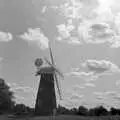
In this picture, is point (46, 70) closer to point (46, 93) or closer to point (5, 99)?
point (46, 93)

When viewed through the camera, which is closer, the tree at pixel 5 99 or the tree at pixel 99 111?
the tree at pixel 5 99

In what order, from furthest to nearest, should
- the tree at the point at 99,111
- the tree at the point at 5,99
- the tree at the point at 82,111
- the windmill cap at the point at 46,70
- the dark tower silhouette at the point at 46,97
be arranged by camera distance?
the tree at the point at 99,111, the tree at the point at 82,111, the tree at the point at 5,99, the windmill cap at the point at 46,70, the dark tower silhouette at the point at 46,97

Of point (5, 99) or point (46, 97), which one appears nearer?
point (46, 97)

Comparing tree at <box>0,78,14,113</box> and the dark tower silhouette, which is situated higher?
tree at <box>0,78,14,113</box>

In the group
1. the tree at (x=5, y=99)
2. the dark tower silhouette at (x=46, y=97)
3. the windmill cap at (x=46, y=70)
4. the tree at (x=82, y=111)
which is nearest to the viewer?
the dark tower silhouette at (x=46, y=97)

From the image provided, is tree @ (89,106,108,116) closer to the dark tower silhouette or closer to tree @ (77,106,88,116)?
tree @ (77,106,88,116)

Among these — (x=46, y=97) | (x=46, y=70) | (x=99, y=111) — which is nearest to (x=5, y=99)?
(x=46, y=70)

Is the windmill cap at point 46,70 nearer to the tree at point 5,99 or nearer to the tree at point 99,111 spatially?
the tree at point 5,99

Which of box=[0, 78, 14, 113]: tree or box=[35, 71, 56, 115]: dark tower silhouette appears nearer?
box=[35, 71, 56, 115]: dark tower silhouette

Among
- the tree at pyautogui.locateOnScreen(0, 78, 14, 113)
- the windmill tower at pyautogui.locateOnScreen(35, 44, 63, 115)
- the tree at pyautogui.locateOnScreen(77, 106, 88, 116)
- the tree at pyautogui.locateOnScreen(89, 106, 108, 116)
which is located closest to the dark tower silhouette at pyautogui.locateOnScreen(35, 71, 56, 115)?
the windmill tower at pyautogui.locateOnScreen(35, 44, 63, 115)

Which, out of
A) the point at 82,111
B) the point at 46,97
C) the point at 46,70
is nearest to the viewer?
the point at 46,97

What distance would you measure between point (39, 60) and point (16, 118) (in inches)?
599

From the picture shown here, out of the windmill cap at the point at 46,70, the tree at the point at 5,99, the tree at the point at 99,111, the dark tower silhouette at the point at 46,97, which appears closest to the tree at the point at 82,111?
the tree at the point at 99,111

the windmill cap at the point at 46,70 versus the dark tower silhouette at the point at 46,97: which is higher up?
the windmill cap at the point at 46,70
